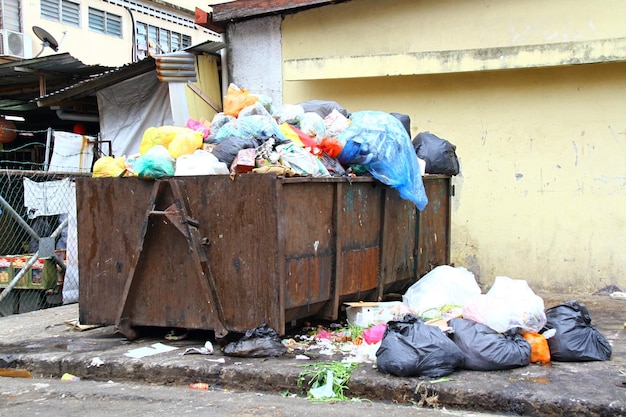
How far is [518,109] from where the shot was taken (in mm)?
8172

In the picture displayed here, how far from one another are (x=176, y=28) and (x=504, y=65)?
1260 centimetres

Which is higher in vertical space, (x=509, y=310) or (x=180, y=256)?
(x=180, y=256)

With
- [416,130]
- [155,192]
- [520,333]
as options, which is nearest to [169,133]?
[155,192]

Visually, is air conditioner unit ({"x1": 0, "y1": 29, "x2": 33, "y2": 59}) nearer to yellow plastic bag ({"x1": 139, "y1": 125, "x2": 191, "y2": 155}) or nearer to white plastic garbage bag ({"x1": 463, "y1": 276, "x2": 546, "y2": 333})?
yellow plastic bag ({"x1": 139, "y1": 125, "x2": 191, "y2": 155})

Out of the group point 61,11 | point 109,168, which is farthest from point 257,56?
point 61,11

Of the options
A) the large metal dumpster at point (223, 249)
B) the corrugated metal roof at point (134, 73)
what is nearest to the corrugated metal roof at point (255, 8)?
the corrugated metal roof at point (134, 73)

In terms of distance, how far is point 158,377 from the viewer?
4.94 m

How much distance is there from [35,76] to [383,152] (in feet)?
24.6

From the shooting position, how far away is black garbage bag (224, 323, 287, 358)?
497 centimetres

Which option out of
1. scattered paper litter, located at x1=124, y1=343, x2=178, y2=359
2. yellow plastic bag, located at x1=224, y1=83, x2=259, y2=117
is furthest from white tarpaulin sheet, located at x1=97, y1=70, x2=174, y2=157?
scattered paper litter, located at x1=124, y1=343, x2=178, y2=359

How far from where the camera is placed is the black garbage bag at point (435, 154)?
7.20 meters

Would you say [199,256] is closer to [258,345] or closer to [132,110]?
[258,345]

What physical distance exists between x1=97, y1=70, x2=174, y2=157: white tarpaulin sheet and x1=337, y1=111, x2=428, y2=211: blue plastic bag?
4.28 m

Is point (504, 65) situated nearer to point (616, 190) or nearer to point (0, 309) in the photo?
point (616, 190)
